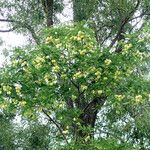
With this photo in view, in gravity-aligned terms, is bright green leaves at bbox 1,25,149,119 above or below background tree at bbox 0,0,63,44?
below

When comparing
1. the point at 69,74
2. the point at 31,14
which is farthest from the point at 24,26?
the point at 69,74

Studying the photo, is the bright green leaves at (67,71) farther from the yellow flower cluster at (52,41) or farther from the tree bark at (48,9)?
the tree bark at (48,9)

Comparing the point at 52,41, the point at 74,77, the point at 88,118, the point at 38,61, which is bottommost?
the point at 74,77

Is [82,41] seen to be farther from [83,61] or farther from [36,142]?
[36,142]

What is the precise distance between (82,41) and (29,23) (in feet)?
23.5

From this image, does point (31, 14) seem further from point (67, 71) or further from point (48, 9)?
point (67, 71)

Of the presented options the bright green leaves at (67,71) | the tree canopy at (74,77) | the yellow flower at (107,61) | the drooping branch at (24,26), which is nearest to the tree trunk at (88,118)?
the tree canopy at (74,77)

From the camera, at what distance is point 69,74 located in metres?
12.7

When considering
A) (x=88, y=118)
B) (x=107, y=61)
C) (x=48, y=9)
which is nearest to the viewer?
(x=107, y=61)

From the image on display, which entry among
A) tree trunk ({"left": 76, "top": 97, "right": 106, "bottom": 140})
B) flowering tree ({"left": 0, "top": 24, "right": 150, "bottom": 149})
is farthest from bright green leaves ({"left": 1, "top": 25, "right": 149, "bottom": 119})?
tree trunk ({"left": 76, "top": 97, "right": 106, "bottom": 140})

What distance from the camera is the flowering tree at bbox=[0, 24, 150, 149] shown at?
12633 mm

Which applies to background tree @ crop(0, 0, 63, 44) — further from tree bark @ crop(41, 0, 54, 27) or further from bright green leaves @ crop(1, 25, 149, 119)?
bright green leaves @ crop(1, 25, 149, 119)

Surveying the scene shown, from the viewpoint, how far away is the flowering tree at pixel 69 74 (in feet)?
41.4

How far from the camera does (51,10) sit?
19.9 m
